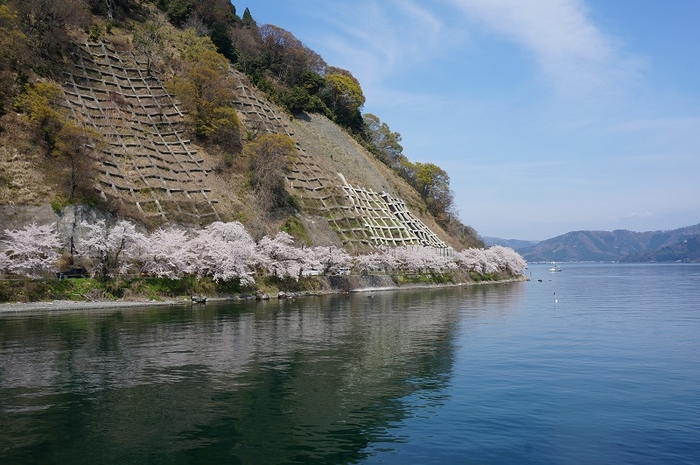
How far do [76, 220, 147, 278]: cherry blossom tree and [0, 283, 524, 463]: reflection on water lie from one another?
16404 millimetres

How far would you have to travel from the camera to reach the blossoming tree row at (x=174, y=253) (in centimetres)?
5162

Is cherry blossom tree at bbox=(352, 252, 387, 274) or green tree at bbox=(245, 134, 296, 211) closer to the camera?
green tree at bbox=(245, 134, 296, 211)

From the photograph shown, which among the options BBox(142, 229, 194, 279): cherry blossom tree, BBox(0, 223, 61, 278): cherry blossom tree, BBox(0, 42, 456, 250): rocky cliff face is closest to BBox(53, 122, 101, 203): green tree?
BBox(0, 42, 456, 250): rocky cliff face

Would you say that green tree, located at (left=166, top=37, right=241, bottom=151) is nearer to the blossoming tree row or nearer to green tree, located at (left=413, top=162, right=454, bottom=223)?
the blossoming tree row

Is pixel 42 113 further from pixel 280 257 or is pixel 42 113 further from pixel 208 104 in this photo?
pixel 280 257

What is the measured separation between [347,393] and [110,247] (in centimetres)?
4512

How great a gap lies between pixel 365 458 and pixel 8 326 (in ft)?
114

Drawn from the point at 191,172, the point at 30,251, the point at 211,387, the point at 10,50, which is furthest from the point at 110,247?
the point at 211,387

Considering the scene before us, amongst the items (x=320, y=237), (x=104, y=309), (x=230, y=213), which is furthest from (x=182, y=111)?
(x=104, y=309)

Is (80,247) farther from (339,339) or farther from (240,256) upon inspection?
(339,339)

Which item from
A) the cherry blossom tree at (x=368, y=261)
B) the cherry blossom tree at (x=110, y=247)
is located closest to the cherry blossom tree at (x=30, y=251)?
the cherry blossom tree at (x=110, y=247)

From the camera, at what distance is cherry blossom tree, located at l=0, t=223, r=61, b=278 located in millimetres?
50156

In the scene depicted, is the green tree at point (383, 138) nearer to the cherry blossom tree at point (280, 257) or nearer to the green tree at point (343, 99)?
the green tree at point (343, 99)

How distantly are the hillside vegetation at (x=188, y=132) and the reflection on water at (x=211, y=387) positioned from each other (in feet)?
101
